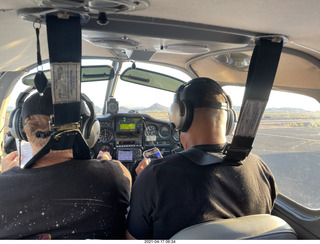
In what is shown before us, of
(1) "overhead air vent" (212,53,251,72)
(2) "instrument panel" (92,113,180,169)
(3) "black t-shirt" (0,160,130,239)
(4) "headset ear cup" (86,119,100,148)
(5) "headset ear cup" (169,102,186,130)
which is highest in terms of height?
(1) "overhead air vent" (212,53,251,72)

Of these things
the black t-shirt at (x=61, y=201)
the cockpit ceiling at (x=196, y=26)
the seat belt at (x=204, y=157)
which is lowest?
the black t-shirt at (x=61, y=201)

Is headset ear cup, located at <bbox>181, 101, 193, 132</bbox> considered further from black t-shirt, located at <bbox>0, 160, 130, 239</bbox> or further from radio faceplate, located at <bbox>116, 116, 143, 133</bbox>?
radio faceplate, located at <bbox>116, 116, 143, 133</bbox>

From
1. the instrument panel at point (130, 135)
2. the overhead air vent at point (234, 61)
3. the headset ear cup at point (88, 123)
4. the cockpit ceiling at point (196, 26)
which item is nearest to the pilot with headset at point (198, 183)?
the cockpit ceiling at point (196, 26)

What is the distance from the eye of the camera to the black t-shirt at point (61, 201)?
103 centimetres

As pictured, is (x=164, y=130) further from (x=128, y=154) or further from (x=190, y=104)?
(x=190, y=104)

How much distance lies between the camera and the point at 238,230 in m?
0.93

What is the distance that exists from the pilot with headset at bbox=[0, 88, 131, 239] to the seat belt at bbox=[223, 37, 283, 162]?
1.90ft

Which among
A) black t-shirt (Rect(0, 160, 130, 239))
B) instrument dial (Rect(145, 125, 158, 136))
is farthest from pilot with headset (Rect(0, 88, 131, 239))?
instrument dial (Rect(145, 125, 158, 136))

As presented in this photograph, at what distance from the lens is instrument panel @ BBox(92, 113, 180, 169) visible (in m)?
3.70

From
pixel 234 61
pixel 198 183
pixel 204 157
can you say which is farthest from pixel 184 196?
pixel 234 61

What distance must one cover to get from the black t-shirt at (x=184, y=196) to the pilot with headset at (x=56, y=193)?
0.12 metres

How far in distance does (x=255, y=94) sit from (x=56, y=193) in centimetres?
99

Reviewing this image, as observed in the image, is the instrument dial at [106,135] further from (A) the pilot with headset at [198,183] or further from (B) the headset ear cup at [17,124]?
(A) the pilot with headset at [198,183]

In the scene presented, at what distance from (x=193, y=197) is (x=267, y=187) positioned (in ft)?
1.45
